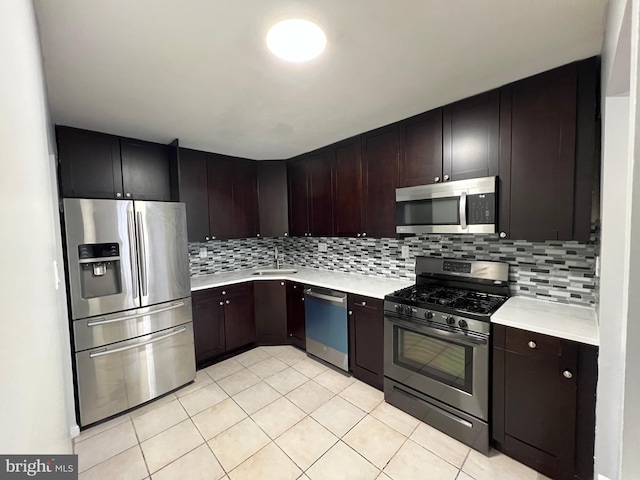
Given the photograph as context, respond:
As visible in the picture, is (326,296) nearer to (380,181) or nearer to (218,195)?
(380,181)

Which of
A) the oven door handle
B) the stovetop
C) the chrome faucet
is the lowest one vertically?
the oven door handle

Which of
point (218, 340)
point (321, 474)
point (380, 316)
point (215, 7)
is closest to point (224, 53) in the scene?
point (215, 7)

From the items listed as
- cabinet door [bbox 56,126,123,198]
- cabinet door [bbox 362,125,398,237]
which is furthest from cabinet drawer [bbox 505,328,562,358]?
cabinet door [bbox 56,126,123,198]

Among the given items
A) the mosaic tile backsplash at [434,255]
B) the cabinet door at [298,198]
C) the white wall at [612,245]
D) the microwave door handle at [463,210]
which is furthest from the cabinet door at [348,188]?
the white wall at [612,245]

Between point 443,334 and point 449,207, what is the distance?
0.93 metres

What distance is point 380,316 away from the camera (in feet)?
7.55

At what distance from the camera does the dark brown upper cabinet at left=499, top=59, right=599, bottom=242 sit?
5.07 ft

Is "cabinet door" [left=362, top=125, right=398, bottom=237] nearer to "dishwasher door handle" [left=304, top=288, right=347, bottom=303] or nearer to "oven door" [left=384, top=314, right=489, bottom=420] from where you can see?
"dishwasher door handle" [left=304, top=288, right=347, bottom=303]

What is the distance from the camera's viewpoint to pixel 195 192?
2.97m

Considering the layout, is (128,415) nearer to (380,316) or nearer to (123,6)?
(380,316)

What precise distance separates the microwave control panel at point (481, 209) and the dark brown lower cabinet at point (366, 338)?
972 mm

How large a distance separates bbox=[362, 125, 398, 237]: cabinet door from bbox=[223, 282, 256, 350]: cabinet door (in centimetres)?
160
